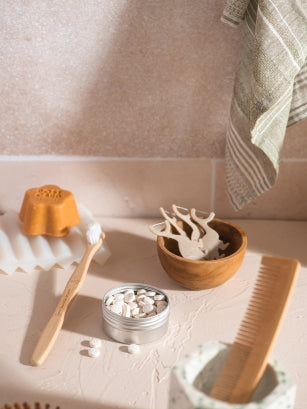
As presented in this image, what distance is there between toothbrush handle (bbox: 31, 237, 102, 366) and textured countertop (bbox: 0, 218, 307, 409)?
1 centimetres

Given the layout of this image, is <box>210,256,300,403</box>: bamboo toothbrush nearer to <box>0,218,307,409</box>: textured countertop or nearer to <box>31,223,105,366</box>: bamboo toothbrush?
<box>0,218,307,409</box>: textured countertop

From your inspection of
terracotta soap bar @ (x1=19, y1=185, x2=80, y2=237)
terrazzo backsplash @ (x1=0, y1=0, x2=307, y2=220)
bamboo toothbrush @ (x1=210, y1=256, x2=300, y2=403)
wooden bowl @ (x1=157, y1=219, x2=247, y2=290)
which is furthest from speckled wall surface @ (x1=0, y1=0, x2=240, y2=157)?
bamboo toothbrush @ (x1=210, y1=256, x2=300, y2=403)

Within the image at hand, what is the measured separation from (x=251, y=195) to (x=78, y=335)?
1.05 feet

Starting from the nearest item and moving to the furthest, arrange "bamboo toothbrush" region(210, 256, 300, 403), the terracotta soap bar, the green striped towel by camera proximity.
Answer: "bamboo toothbrush" region(210, 256, 300, 403)
the green striped towel
the terracotta soap bar

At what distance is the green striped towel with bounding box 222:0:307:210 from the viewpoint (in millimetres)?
669

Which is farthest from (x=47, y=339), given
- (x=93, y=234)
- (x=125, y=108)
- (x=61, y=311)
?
(x=125, y=108)

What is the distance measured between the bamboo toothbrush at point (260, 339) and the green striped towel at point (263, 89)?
0.29 meters

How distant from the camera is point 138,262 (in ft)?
2.58

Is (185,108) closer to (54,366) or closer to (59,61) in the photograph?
(59,61)

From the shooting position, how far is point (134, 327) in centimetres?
61

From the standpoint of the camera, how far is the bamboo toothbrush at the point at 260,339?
43 cm

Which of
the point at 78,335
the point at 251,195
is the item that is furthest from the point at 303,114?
the point at 78,335

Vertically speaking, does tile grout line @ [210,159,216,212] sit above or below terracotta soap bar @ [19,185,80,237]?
above

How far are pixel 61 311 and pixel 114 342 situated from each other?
72 millimetres
